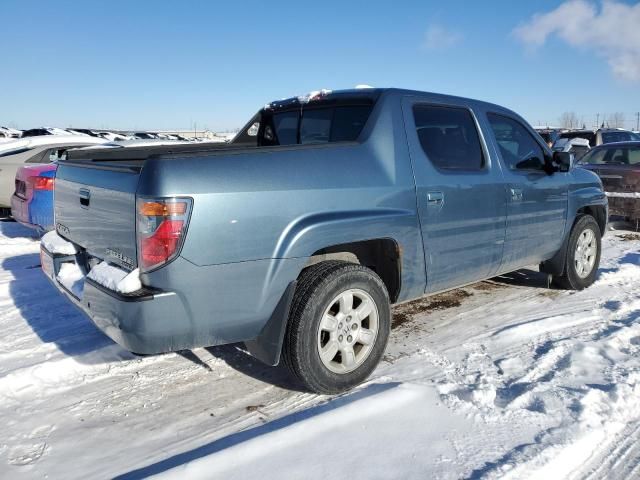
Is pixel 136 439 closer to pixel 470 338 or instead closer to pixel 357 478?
pixel 357 478

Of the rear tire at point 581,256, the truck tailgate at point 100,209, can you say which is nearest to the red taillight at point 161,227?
the truck tailgate at point 100,209

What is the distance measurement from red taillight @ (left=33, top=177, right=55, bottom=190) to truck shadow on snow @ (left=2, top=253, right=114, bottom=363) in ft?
3.72

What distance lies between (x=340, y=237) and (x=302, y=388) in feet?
3.20

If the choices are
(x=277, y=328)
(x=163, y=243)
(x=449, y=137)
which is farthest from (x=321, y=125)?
(x=163, y=243)

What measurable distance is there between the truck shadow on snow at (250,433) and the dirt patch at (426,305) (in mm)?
1267

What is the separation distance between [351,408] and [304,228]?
3.34ft

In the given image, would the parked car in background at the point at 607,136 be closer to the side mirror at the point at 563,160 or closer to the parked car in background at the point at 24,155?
the side mirror at the point at 563,160

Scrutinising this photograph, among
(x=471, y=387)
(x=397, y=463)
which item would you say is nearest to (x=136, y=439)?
(x=397, y=463)

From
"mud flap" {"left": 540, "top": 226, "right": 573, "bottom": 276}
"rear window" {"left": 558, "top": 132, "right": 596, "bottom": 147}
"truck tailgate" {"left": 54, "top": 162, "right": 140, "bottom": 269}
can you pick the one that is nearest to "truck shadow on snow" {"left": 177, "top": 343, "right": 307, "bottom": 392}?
"truck tailgate" {"left": 54, "top": 162, "right": 140, "bottom": 269}

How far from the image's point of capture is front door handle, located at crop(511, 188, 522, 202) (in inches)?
169

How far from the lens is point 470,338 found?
4.06 meters

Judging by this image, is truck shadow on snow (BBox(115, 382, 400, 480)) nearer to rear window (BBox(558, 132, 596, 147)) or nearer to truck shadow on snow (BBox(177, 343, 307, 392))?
truck shadow on snow (BBox(177, 343, 307, 392))

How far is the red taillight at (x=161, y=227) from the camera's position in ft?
8.23

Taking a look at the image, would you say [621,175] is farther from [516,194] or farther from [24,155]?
[24,155]
